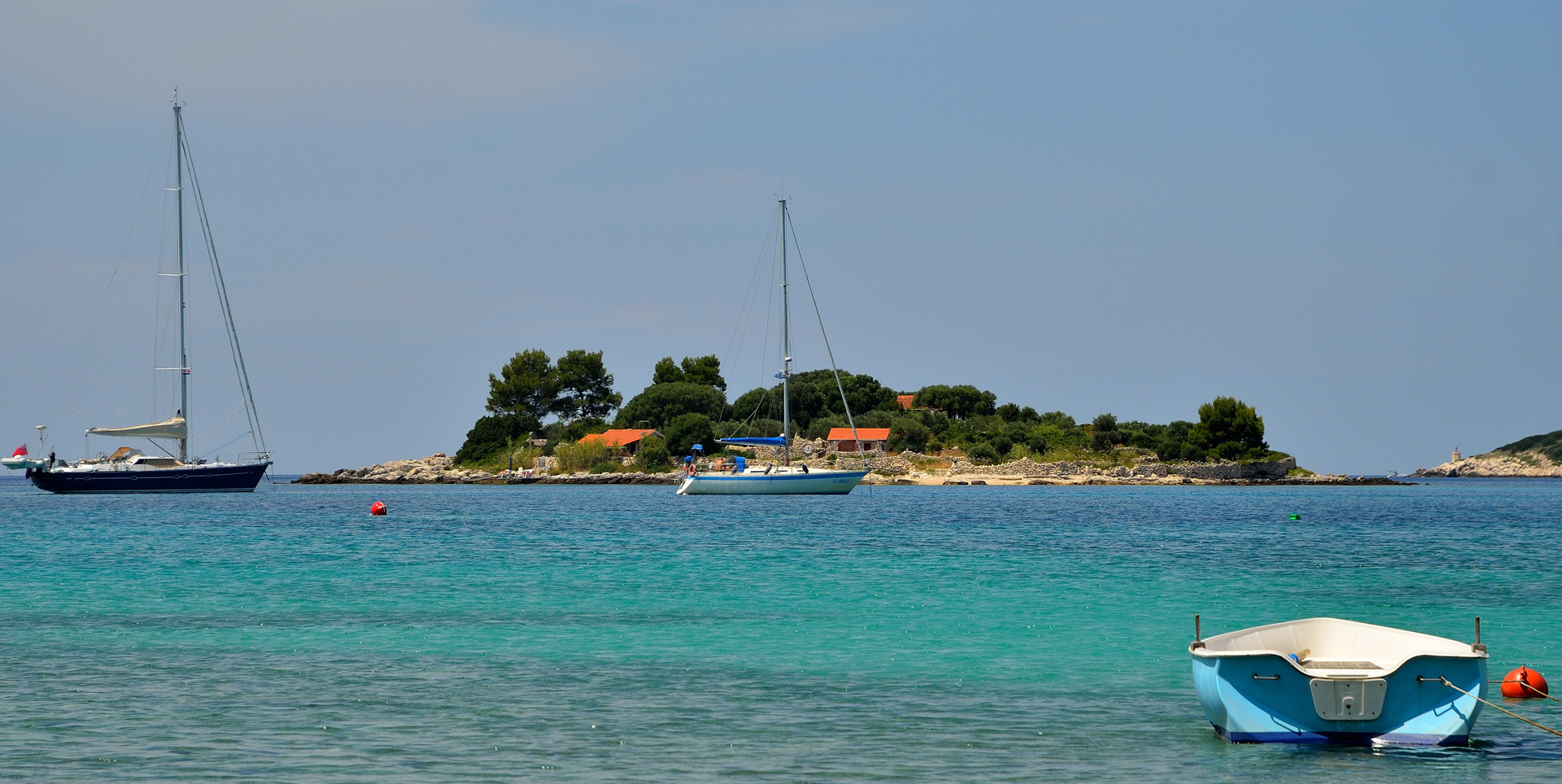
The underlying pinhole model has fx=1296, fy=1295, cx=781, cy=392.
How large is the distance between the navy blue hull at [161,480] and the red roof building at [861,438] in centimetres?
4671

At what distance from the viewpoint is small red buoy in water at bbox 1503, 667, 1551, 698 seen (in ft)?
47.2

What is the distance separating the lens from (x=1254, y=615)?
23.1 metres

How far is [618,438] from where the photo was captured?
11625cm

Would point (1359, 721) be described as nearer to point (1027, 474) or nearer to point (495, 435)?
point (1027, 474)

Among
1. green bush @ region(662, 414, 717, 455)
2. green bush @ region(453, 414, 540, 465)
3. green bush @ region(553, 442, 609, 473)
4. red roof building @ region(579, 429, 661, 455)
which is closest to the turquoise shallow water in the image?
green bush @ region(662, 414, 717, 455)

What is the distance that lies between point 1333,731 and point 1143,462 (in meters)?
103

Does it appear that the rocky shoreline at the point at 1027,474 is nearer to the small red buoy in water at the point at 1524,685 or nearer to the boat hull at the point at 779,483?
the boat hull at the point at 779,483

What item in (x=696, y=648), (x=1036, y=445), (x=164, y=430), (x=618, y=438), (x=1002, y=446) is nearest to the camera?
(x=696, y=648)

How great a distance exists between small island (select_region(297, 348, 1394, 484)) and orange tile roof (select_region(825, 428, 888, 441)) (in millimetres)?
186

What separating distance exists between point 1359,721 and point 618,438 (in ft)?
350

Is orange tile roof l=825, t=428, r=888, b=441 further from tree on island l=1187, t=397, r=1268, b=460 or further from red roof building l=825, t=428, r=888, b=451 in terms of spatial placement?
tree on island l=1187, t=397, r=1268, b=460

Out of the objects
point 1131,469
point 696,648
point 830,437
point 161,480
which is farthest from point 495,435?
point 696,648

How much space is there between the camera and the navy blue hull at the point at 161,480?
74062 mm

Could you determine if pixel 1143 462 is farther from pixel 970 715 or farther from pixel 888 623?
pixel 970 715
